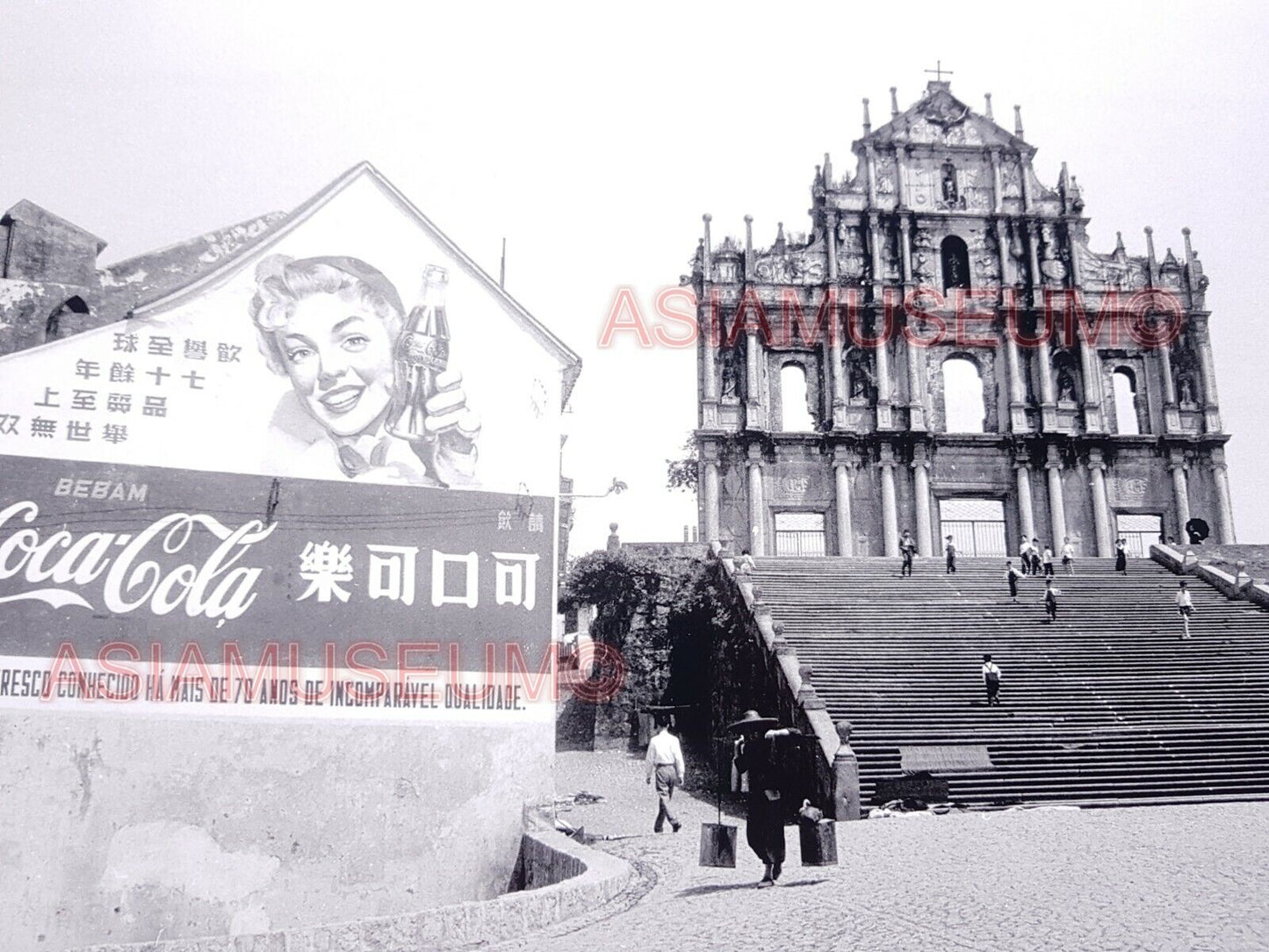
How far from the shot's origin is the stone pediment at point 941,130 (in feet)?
115

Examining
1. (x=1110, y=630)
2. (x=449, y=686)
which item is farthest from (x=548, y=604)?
(x=1110, y=630)

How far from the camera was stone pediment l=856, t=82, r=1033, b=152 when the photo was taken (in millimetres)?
35094

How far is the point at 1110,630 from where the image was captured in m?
21.1

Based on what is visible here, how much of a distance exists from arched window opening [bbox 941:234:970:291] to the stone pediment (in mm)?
3173

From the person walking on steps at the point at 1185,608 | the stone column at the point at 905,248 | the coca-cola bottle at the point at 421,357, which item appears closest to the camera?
the coca-cola bottle at the point at 421,357

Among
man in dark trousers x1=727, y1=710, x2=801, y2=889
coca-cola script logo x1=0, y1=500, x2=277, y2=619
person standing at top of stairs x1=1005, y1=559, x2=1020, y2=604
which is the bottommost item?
man in dark trousers x1=727, y1=710, x2=801, y2=889

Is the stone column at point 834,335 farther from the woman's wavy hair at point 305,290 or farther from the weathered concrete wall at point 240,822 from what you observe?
the weathered concrete wall at point 240,822

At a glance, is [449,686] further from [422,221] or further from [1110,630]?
[1110,630]

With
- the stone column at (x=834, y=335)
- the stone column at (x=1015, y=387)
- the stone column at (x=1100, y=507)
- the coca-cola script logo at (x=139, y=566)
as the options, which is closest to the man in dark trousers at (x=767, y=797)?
the coca-cola script logo at (x=139, y=566)

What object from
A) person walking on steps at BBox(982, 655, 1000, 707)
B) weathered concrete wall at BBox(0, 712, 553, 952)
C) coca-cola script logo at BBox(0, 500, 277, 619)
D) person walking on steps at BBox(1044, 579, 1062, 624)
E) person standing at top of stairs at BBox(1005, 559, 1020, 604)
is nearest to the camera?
weathered concrete wall at BBox(0, 712, 553, 952)

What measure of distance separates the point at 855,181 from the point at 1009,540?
12152 mm

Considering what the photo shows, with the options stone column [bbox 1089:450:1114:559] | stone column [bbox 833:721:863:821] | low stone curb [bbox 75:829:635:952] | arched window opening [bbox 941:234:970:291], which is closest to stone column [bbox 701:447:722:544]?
arched window opening [bbox 941:234:970:291]

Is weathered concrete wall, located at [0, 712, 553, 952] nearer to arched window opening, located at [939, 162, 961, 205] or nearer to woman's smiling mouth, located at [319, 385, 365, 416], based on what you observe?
woman's smiling mouth, located at [319, 385, 365, 416]

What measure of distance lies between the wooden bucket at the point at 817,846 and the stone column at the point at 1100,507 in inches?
968
